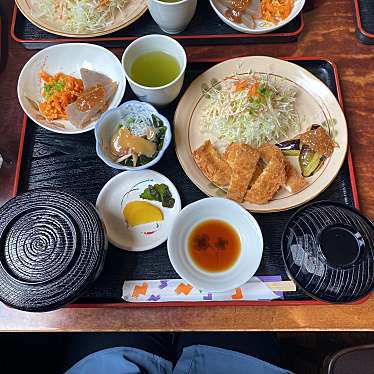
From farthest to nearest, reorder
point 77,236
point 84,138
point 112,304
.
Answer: point 84,138 → point 112,304 → point 77,236

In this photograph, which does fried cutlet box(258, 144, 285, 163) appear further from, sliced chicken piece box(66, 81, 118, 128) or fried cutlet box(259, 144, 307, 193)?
sliced chicken piece box(66, 81, 118, 128)

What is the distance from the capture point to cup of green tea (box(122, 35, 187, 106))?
1.66 meters

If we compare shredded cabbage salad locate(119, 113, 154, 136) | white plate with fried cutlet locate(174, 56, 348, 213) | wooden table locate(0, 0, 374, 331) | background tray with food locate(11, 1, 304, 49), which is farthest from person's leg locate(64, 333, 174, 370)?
background tray with food locate(11, 1, 304, 49)

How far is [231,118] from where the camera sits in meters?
1.70

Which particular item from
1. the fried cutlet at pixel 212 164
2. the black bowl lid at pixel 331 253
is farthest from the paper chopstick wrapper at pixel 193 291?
the fried cutlet at pixel 212 164

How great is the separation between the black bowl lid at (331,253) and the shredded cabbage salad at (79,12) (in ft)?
3.80

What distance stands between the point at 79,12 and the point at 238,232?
1.12m

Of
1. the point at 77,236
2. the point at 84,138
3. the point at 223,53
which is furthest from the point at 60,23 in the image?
the point at 77,236

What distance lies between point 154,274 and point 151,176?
359 mm

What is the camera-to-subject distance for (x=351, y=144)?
5.57 feet

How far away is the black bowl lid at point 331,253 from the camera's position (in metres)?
1.31

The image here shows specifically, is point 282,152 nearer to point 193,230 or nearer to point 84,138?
point 193,230

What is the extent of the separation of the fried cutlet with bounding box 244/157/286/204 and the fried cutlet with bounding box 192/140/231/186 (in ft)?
0.34

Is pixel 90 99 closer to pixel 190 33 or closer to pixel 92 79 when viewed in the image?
pixel 92 79
